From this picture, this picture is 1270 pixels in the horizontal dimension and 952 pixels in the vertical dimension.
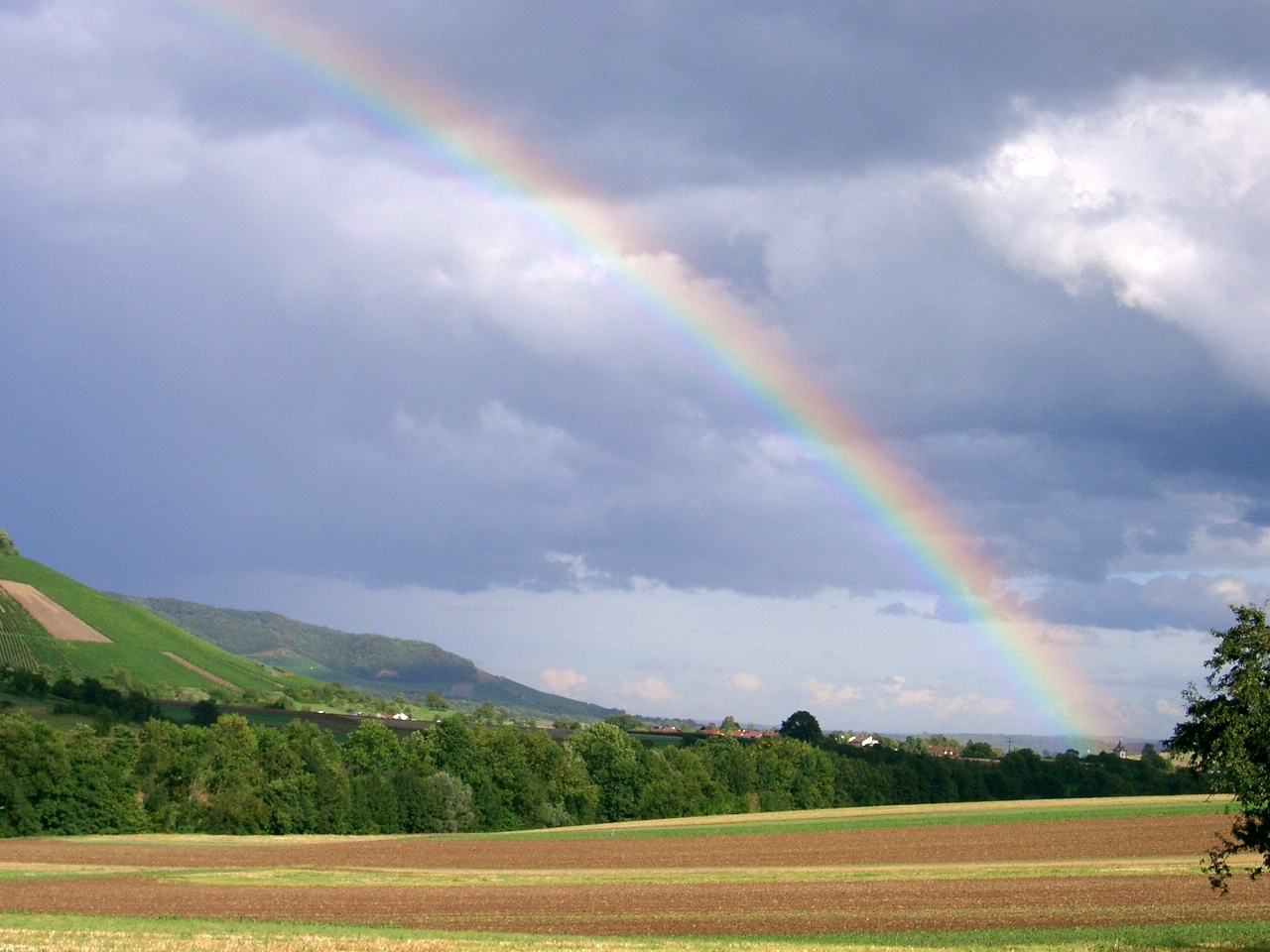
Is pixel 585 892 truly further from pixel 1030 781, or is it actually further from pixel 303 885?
pixel 1030 781

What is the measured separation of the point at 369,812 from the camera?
10494 centimetres

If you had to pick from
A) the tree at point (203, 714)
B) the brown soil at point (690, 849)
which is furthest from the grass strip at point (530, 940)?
the tree at point (203, 714)

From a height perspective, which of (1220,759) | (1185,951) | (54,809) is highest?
(1220,759)

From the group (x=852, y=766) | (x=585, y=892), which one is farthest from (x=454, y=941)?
(x=852, y=766)

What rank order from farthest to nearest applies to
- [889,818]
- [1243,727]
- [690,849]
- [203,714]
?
[203,714] → [889,818] → [690,849] → [1243,727]

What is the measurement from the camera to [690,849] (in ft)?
243

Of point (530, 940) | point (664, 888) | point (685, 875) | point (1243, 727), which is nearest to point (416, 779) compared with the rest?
point (685, 875)

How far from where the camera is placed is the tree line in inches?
3789

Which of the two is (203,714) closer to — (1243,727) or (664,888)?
(664,888)

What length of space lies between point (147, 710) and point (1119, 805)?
415 feet

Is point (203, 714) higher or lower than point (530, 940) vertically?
lower

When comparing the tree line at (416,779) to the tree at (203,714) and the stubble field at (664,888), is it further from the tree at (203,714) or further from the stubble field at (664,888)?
the tree at (203,714)

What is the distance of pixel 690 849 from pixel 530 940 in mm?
45429

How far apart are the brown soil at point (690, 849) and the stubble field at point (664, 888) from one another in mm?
284
